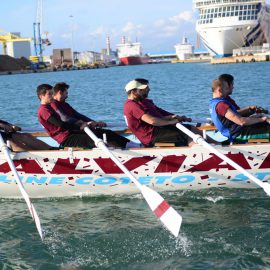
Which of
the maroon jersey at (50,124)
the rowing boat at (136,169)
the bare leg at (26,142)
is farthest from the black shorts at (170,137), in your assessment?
the bare leg at (26,142)

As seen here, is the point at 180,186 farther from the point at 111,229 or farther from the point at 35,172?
the point at 35,172

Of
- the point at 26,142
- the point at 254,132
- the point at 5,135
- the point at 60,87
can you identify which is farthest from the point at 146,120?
the point at 5,135

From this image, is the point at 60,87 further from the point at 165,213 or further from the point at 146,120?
the point at 165,213

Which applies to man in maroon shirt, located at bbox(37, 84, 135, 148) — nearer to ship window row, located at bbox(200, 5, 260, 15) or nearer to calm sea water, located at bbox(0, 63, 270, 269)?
calm sea water, located at bbox(0, 63, 270, 269)

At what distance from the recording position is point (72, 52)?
14525 cm

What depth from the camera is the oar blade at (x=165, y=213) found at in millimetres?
7090

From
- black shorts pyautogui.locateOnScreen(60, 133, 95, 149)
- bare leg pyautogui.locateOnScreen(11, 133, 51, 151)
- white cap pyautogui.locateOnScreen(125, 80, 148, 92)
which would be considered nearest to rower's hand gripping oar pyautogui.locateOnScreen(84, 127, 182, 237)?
black shorts pyautogui.locateOnScreen(60, 133, 95, 149)

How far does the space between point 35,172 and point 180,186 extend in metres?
2.50

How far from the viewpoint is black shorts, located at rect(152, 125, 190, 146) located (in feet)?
31.4

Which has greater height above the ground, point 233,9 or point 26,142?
point 233,9

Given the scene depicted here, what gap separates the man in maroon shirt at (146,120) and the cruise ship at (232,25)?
300 feet

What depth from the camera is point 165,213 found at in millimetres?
7387

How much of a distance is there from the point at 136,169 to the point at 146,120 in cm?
84

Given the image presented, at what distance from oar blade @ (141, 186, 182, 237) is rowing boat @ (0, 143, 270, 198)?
4.42ft
